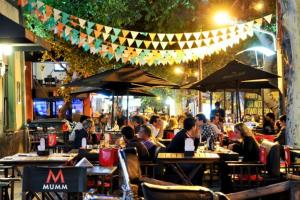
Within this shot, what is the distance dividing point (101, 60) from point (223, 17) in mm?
8623

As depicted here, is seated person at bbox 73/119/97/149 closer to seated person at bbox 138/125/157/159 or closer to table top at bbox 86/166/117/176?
seated person at bbox 138/125/157/159

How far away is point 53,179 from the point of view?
18.0ft

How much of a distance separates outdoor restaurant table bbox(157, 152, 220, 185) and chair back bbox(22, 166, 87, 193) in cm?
287

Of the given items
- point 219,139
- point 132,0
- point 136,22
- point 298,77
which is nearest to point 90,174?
point 298,77

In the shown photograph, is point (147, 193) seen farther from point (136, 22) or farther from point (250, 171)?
point (136, 22)

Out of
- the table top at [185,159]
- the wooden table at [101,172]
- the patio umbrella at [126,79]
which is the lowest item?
the wooden table at [101,172]

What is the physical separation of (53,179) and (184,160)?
3.22 meters

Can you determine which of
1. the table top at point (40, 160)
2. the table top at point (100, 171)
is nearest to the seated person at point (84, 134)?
the table top at point (40, 160)

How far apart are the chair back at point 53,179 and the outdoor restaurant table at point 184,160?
113 inches

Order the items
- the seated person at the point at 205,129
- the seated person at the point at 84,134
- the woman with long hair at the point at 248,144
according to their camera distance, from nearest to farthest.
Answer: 1. the woman with long hair at the point at 248,144
2. the seated person at the point at 205,129
3. the seated person at the point at 84,134

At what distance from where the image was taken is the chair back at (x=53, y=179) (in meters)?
5.47

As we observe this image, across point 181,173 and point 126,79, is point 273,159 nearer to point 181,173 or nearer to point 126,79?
point 181,173

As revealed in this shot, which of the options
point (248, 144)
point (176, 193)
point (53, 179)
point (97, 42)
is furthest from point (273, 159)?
point (97, 42)

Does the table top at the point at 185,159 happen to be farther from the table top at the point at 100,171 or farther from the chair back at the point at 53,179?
the chair back at the point at 53,179
